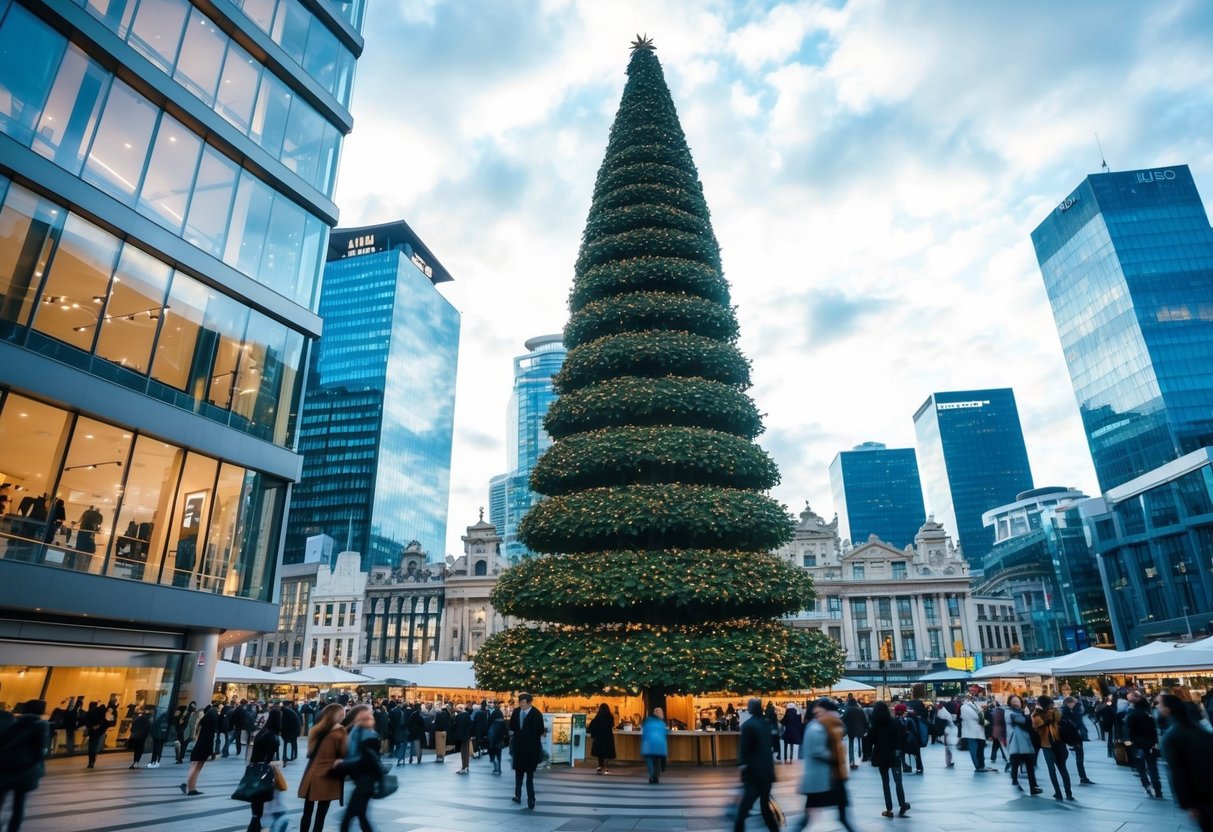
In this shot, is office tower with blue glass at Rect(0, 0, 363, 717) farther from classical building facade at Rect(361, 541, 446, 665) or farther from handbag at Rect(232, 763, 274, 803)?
classical building facade at Rect(361, 541, 446, 665)

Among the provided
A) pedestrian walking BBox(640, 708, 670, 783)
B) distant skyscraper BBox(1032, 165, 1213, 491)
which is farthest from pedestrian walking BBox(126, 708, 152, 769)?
distant skyscraper BBox(1032, 165, 1213, 491)

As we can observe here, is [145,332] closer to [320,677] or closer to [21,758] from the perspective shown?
[21,758]

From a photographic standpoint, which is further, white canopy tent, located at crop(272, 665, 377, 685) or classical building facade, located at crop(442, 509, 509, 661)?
classical building facade, located at crop(442, 509, 509, 661)

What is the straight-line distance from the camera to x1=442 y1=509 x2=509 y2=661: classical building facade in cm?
8325

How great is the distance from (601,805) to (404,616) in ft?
264

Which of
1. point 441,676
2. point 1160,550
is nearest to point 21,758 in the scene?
point 441,676

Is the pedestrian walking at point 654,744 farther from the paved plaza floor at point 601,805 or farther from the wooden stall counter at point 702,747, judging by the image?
the wooden stall counter at point 702,747

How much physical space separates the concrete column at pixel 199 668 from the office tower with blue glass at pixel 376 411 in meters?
101

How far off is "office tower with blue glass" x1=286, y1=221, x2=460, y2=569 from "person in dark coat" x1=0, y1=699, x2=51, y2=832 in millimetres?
118574

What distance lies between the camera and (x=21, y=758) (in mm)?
7367

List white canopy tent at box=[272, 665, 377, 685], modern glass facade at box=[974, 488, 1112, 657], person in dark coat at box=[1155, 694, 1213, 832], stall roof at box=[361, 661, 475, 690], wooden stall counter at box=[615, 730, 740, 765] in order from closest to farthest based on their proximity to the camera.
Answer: person in dark coat at box=[1155, 694, 1213, 832] → wooden stall counter at box=[615, 730, 740, 765] → stall roof at box=[361, 661, 475, 690] → white canopy tent at box=[272, 665, 377, 685] → modern glass facade at box=[974, 488, 1112, 657]

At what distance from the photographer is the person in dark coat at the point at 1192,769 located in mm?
5430

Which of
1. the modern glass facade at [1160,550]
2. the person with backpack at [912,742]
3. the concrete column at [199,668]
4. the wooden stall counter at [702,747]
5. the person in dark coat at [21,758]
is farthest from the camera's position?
the modern glass facade at [1160,550]

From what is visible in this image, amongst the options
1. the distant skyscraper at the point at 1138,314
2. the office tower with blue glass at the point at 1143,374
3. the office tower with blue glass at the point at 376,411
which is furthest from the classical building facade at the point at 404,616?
the distant skyscraper at the point at 1138,314
